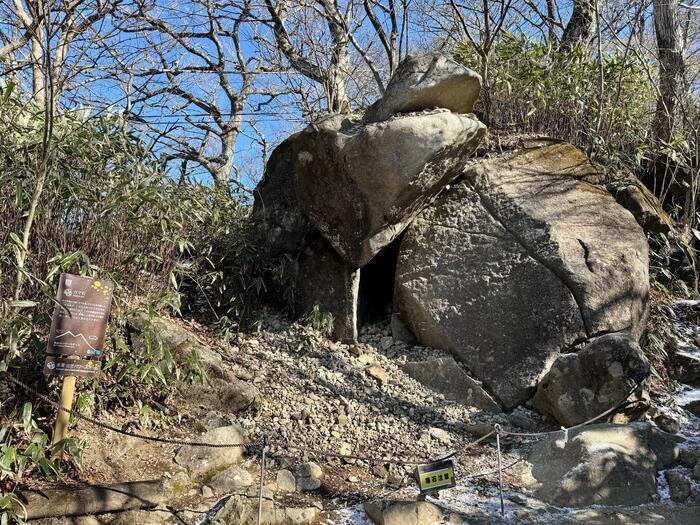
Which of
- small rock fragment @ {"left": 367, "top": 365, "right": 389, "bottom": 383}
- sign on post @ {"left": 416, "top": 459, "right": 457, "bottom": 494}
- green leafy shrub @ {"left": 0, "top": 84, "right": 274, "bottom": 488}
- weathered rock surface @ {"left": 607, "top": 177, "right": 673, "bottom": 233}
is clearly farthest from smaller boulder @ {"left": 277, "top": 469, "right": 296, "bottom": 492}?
weathered rock surface @ {"left": 607, "top": 177, "right": 673, "bottom": 233}

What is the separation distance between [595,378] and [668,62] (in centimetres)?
503

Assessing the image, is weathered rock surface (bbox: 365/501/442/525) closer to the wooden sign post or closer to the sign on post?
the sign on post

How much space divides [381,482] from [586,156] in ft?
13.2

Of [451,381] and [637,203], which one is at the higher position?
[637,203]

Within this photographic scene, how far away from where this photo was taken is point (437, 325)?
4.95m

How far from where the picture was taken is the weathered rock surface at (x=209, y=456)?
11.2 ft

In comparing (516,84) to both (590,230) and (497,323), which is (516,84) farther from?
(497,323)

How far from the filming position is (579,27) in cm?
802

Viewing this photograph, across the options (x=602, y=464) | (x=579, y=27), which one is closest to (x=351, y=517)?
(x=602, y=464)

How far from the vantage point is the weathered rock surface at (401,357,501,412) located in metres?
4.57

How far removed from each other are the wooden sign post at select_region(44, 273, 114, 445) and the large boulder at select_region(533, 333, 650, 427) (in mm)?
3196

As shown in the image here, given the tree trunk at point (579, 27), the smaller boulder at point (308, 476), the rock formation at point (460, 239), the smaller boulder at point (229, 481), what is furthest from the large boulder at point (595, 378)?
the tree trunk at point (579, 27)

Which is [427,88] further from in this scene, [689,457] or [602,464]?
[689,457]

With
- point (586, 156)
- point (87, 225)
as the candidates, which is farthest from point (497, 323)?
point (87, 225)
